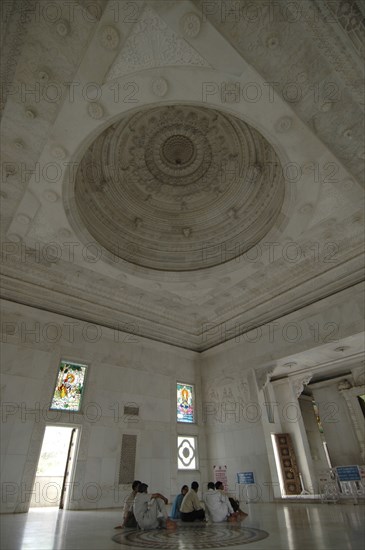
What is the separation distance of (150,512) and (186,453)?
6.97m

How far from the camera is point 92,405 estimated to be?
10352 mm

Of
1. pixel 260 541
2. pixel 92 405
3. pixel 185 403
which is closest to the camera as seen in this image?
pixel 260 541

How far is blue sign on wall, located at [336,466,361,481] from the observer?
29.8 ft

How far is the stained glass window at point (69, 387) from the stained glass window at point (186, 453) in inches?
175

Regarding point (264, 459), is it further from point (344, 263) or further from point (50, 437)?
point (50, 437)

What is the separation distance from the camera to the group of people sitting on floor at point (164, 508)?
539 centimetres

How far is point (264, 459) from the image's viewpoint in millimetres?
10453

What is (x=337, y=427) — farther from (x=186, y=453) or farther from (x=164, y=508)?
(x=164, y=508)

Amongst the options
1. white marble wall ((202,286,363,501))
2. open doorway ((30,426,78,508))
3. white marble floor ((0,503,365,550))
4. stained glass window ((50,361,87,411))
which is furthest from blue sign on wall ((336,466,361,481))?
open doorway ((30,426,78,508))

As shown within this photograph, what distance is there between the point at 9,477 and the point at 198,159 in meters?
11.1

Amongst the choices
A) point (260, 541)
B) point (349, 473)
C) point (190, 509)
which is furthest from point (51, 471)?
point (260, 541)

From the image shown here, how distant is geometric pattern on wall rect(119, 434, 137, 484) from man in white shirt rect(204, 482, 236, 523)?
193 inches

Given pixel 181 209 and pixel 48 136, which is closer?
pixel 48 136

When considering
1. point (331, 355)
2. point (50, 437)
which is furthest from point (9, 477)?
point (331, 355)
